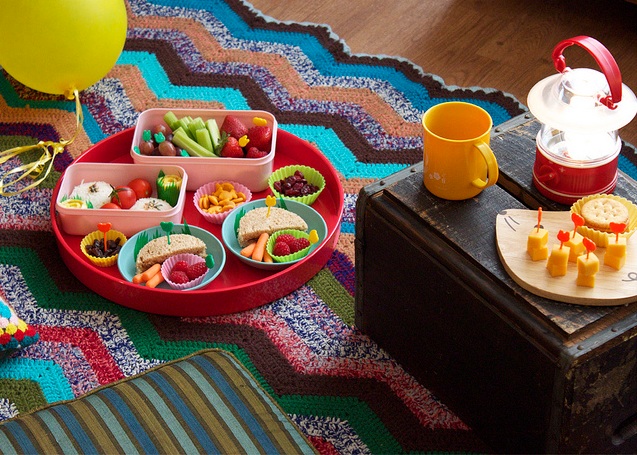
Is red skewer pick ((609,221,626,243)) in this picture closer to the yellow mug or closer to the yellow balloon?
the yellow mug

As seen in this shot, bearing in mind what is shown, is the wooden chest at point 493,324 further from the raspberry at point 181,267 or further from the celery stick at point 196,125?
the celery stick at point 196,125

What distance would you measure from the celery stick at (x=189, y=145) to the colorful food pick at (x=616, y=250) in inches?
40.3

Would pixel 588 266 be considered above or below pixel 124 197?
above

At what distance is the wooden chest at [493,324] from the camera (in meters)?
1.21

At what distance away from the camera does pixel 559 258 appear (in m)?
1.24

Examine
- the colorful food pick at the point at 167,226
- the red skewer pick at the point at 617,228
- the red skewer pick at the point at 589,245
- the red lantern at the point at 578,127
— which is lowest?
the colorful food pick at the point at 167,226

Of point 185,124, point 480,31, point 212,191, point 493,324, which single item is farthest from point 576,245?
point 480,31

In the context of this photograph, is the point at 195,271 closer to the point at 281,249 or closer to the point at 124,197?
the point at 281,249

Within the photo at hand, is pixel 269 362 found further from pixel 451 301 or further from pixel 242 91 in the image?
pixel 242 91

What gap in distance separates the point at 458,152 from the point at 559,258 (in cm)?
23

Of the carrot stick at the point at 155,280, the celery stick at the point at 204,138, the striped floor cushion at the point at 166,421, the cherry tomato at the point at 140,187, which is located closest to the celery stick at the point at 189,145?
the celery stick at the point at 204,138

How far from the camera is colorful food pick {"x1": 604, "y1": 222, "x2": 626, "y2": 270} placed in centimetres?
123

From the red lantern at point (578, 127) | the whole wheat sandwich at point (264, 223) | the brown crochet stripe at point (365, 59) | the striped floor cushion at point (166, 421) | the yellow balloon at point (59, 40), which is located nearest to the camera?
the striped floor cushion at point (166, 421)

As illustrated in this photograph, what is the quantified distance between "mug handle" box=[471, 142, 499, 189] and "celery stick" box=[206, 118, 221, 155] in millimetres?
811
